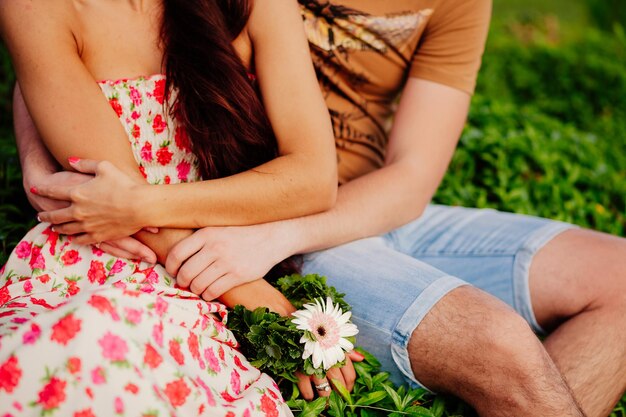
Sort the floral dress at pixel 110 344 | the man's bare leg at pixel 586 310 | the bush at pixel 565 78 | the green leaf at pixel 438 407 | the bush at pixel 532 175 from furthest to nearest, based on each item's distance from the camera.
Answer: the bush at pixel 565 78 < the bush at pixel 532 175 < the man's bare leg at pixel 586 310 < the green leaf at pixel 438 407 < the floral dress at pixel 110 344

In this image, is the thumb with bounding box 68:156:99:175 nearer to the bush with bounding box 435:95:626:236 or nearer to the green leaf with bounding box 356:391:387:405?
the green leaf with bounding box 356:391:387:405

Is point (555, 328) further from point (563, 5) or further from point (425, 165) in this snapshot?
point (563, 5)

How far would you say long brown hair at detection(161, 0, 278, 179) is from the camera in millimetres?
2309

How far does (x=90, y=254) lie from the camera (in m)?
2.24

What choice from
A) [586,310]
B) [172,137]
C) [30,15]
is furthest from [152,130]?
[586,310]

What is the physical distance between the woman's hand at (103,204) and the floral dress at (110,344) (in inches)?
5.3

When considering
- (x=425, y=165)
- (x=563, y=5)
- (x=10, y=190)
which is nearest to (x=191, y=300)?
(x=425, y=165)

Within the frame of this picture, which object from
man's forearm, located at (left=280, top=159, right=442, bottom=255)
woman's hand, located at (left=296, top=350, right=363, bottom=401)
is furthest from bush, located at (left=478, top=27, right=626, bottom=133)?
woman's hand, located at (left=296, top=350, right=363, bottom=401)

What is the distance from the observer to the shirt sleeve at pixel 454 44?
2.85 meters

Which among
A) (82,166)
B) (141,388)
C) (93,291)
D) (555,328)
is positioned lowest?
(555,328)

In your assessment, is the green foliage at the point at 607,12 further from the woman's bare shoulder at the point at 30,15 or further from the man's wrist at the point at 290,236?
the woman's bare shoulder at the point at 30,15

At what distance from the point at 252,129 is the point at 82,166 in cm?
61

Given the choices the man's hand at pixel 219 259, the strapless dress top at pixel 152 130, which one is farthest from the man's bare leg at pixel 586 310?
the strapless dress top at pixel 152 130

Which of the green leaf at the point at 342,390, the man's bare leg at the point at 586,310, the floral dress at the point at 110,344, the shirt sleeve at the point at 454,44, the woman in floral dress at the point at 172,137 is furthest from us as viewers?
the shirt sleeve at the point at 454,44
